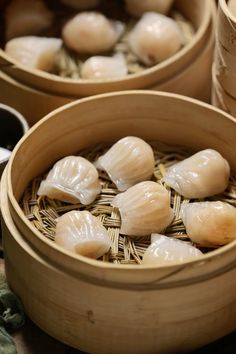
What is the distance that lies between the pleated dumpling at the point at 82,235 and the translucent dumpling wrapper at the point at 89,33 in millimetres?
539

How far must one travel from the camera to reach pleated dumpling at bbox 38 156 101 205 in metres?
1.36

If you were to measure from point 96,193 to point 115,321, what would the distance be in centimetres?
28

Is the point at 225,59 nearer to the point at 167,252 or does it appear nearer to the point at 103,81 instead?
the point at 103,81

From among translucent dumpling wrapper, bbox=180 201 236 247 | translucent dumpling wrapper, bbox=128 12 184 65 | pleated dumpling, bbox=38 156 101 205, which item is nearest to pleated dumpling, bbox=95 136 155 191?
pleated dumpling, bbox=38 156 101 205

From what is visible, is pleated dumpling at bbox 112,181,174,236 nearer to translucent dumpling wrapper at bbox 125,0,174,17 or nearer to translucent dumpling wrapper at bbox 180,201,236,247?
translucent dumpling wrapper at bbox 180,201,236,247

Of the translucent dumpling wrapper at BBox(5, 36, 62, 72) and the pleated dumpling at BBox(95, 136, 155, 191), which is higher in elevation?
the translucent dumpling wrapper at BBox(5, 36, 62, 72)

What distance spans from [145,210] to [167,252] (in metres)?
0.10

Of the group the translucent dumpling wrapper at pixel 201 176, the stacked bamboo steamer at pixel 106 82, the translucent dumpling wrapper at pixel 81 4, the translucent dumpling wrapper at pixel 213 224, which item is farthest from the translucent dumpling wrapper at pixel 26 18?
the translucent dumpling wrapper at pixel 213 224

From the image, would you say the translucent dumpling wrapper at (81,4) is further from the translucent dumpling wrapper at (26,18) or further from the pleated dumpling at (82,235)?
the pleated dumpling at (82,235)


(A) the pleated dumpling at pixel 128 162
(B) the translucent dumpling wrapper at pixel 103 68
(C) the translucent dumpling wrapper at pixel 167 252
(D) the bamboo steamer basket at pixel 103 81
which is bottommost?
(C) the translucent dumpling wrapper at pixel 167 252

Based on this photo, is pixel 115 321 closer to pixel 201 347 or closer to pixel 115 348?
pixel 115 348

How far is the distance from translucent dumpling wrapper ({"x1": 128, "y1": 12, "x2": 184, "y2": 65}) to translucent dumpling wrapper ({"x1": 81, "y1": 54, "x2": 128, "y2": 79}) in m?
0.06

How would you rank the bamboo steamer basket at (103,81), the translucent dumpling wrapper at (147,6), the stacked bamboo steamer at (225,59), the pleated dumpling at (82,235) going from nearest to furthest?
the pleated dumpling at (82,235)
the stacked bamboo steamer at (225,59)
the bamboo steamer basket at (103,81)
the translucent dumpling wrapper at (147,6)

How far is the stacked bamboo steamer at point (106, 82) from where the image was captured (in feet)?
4.93
